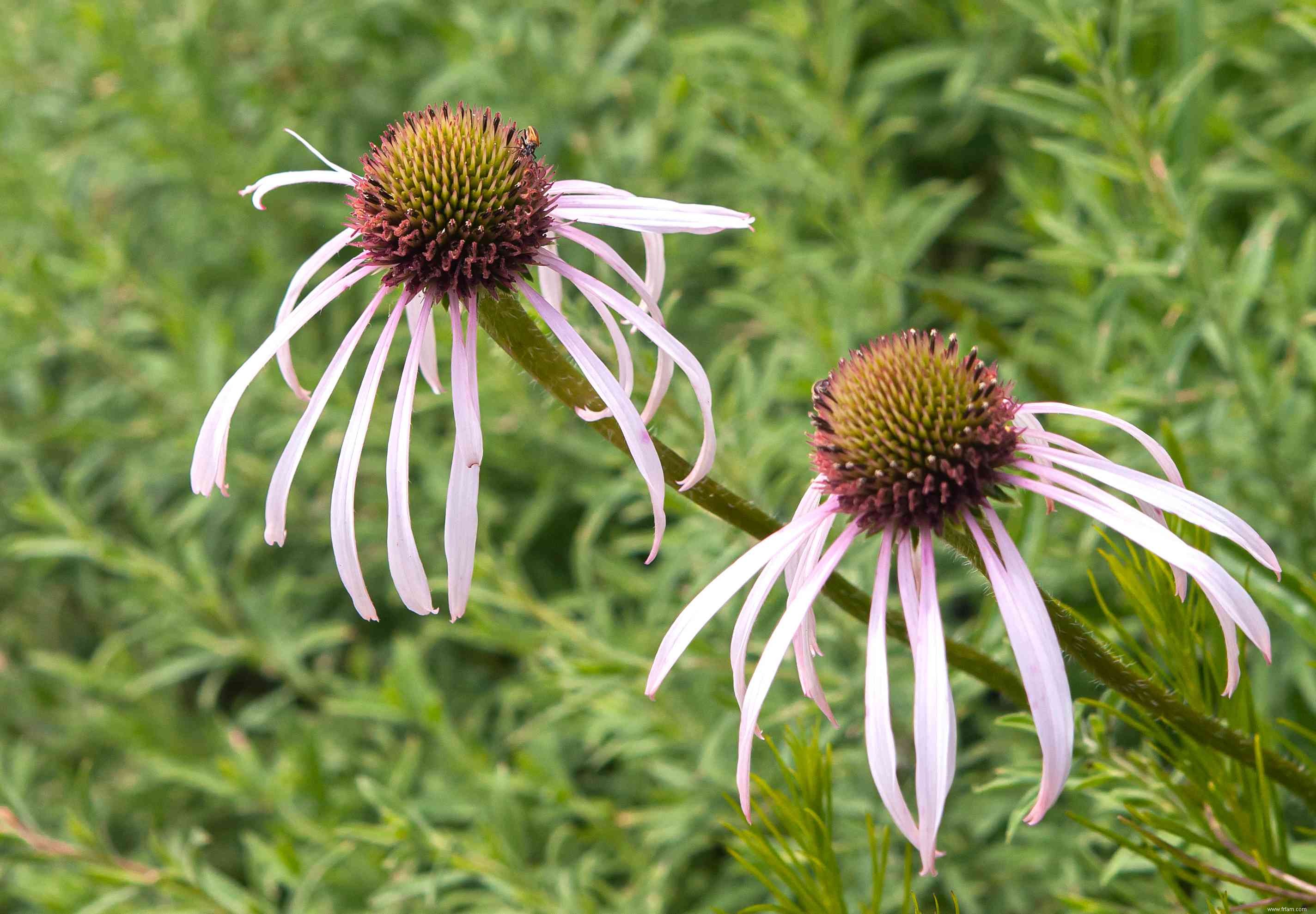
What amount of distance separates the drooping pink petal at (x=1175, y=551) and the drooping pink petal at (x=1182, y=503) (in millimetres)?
18

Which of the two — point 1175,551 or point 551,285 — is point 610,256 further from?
point 1175,551

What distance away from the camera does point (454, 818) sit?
278 cm

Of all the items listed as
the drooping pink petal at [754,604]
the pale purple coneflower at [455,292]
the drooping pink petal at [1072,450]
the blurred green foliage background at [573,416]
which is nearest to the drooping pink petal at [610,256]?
the pale purple coneflower at [455,292]

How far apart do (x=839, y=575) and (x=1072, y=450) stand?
32 centimetres

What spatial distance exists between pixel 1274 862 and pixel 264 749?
117 inches

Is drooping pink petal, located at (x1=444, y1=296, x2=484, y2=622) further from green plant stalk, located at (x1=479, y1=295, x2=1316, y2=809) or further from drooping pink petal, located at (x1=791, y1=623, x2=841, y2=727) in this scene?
drooping pink petal, located at (x1=791, y1=623, x2=841, y2=727)

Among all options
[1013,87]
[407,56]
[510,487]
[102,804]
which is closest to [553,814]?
[510,487]

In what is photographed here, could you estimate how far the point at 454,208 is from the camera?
141 centimetres

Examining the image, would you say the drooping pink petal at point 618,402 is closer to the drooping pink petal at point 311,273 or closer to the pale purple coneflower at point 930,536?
the pale purple coneflower at point 930,536

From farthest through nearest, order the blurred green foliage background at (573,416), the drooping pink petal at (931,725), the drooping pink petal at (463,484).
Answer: the blurred green foliage background at (573,416) < the drooping pink petal at (463,484) < the drooping pink petal at (931,725)

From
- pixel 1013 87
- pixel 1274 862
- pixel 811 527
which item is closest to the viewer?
pixel 811 527

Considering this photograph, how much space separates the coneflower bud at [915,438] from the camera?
4.04ft

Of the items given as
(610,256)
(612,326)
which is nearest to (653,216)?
(610,256)

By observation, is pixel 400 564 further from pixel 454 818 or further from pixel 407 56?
pixel 407 56
